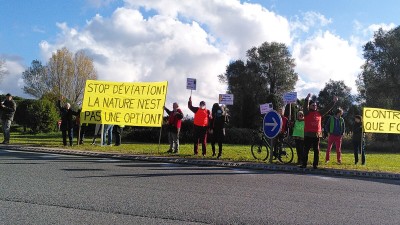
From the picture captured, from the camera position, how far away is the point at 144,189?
786 cm

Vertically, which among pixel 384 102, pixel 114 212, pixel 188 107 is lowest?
pixel 114 212

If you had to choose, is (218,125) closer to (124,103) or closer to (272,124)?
(272,124)

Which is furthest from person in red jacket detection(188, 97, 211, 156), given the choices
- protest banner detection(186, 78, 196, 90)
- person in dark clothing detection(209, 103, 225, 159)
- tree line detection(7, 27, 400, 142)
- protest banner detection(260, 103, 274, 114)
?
tree line detection(7, 27, 400, 142)

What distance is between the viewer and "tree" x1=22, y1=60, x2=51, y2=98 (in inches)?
2505

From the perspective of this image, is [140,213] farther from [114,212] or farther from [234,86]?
[234,86]

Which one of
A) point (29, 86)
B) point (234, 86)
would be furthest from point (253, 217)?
point (29, 86)

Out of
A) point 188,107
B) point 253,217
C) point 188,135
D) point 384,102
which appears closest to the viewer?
point 253,217

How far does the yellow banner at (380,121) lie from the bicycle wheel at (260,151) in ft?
13.7

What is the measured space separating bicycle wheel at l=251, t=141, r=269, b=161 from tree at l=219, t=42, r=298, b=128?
38.0m

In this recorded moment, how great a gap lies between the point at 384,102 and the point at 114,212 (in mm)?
45480

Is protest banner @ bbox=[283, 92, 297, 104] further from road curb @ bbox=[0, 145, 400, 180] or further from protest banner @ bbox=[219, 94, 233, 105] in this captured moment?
road curb @ bbox=[0, 145, 400, 180]

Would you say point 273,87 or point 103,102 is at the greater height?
point 273,87

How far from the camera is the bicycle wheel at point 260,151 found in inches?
580

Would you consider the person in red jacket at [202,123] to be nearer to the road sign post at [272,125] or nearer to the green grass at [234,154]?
the green grass at [234,154]
